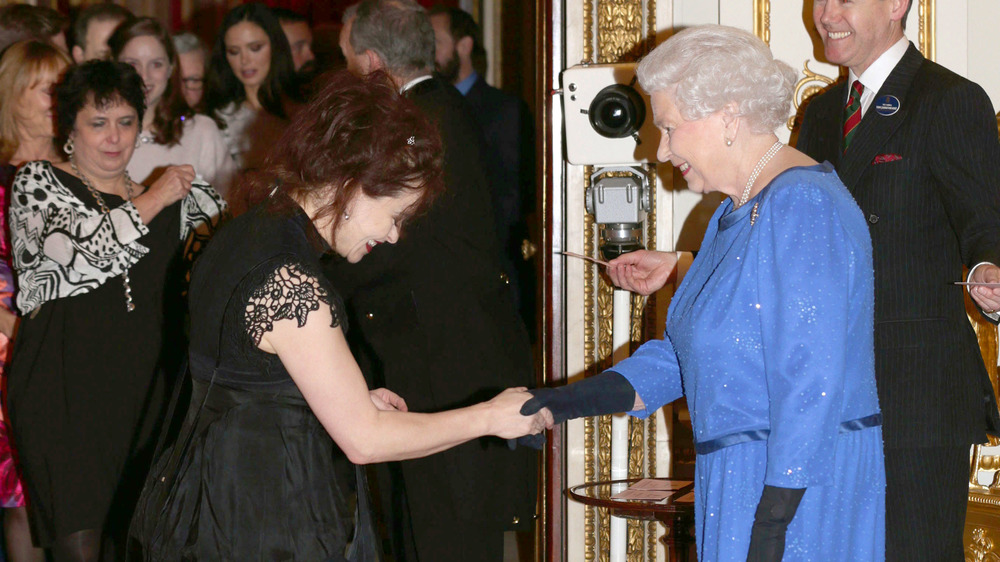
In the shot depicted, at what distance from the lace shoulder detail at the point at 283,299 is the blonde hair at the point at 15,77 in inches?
95.5

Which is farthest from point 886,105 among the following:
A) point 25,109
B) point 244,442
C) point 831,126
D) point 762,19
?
point 25,109

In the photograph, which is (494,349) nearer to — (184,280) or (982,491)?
(184,280)

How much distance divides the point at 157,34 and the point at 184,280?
1351mm

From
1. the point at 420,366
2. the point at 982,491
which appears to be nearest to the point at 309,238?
the point at 420,366

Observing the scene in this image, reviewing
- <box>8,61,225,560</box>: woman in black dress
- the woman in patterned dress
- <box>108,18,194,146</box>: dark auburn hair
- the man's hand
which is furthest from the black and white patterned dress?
the man's hand

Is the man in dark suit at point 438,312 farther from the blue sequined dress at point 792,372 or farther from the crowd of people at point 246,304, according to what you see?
the blue sequined dress at point 792,372

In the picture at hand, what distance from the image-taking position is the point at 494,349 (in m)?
3.21

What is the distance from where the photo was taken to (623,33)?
10.8ft

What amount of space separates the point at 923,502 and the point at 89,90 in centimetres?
268

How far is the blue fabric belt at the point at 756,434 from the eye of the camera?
176 cm

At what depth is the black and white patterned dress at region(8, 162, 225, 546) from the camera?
319 cm

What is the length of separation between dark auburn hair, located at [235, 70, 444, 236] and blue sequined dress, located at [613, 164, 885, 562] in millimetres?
568

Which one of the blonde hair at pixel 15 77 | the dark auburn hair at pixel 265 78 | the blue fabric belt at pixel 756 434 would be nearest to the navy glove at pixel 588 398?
the blue fabric belt at pixel 756 434

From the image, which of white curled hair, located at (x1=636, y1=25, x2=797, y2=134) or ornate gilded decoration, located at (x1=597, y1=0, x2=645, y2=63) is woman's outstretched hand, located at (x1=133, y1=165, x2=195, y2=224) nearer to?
ornate gilded decoration, located at (x1=597, y1=0, x2=645, y2=63)
